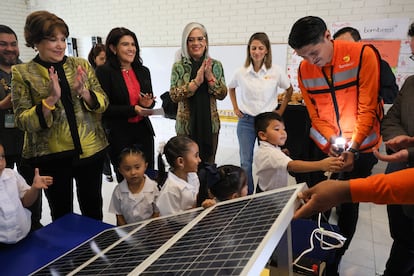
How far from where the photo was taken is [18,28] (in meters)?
6.88

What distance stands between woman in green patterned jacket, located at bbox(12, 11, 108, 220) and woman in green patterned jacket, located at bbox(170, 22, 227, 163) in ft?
2.41

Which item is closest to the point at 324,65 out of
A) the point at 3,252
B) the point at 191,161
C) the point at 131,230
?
the point at 191,161

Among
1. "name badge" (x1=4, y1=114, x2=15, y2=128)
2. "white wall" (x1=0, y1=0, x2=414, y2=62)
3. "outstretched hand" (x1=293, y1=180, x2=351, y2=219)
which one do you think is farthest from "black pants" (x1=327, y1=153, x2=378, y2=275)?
"white wall" (x1=0, y1=0, x2=414, y2=62)

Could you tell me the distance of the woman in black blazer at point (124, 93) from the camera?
7.46 ft

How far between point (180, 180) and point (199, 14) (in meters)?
4.03

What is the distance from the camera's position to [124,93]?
7.53 feet

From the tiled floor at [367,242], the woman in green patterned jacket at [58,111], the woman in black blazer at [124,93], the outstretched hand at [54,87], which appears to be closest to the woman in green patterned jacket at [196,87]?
the woman in black blazer at [124,93]

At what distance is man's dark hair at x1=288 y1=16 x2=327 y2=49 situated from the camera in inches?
67.6

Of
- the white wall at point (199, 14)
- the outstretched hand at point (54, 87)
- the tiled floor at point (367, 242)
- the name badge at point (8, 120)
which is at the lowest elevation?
the tiled floor at point (367, 242)

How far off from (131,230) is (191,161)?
81cm

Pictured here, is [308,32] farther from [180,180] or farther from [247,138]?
[247,138]

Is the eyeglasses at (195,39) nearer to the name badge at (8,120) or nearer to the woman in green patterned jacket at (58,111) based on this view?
the woman in green patterned jacket at (58,111)

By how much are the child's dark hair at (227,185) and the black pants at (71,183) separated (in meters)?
0.82

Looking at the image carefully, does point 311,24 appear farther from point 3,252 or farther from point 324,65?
point 3,252
